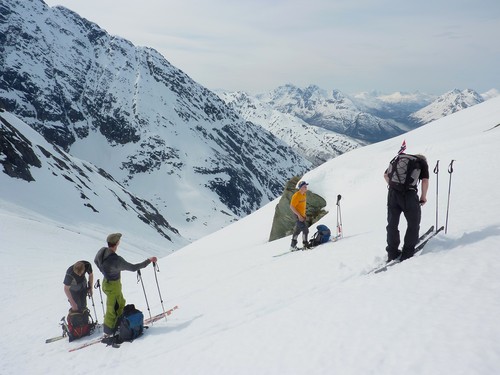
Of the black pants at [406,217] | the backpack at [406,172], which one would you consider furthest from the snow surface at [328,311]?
the backpack at [406,172]

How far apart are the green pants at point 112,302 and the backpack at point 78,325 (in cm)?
171

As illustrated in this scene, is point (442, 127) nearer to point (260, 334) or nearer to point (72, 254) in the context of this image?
point (260, 334)

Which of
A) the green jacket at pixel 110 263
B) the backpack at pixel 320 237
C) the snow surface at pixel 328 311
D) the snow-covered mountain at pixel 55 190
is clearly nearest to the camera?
the snow surface at pixel 328 311

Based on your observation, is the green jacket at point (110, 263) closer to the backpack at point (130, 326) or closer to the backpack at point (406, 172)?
the backpack at point (130, 326)

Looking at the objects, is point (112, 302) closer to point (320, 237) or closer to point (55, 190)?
point (320, 237)

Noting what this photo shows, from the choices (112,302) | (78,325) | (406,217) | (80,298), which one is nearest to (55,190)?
(80,298)

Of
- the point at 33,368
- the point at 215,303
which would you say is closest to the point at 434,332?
the point at 215,303

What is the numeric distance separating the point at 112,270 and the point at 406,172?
7826 mm

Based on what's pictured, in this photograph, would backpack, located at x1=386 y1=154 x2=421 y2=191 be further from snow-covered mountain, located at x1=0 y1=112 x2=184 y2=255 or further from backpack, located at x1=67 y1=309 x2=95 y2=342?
snow-covered mountain, located at x1=0 y1=112 x2=184 y2=255

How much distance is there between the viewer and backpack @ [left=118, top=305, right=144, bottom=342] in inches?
373

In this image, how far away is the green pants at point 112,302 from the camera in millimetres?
9719

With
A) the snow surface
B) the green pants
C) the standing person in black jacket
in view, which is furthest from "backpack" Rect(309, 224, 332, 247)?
the green pants

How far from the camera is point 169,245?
7188cm

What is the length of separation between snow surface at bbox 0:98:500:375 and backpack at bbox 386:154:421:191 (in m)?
1.74
